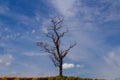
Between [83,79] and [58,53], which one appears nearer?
[83,79]

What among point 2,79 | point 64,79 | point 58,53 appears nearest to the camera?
point 2,79

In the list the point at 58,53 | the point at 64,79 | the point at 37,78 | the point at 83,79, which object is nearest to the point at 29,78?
the point at 37,78

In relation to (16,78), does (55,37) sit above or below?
above

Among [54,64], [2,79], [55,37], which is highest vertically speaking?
[55,37]

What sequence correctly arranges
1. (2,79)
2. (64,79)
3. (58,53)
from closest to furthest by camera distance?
(2,79)
(64,79)
(58,53)

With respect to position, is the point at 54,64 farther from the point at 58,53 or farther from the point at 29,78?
the point at 29,78

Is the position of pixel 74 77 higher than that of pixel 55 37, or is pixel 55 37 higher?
pixel 55 37

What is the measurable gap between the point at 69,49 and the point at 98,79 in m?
17.4

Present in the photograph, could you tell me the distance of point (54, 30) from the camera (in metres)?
54.4

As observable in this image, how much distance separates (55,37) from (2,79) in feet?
73.2

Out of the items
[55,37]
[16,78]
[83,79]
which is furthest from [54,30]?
[16,78]

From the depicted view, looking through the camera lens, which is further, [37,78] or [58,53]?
[58,53]

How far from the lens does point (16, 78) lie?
107ft

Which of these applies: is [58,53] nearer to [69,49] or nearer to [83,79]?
[69,49]
